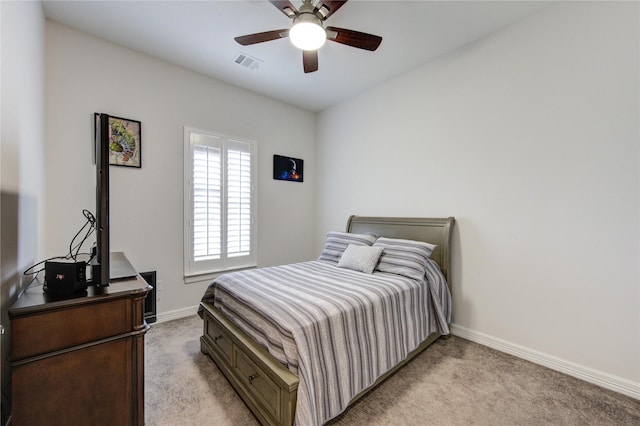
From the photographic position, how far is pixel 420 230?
301 centimetres

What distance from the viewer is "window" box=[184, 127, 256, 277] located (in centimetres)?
325

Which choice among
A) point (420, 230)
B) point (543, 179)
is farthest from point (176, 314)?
point (543, 179)

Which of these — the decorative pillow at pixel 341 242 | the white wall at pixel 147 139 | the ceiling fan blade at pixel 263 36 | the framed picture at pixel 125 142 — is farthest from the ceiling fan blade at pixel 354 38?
the framed picture at pixel 125 142

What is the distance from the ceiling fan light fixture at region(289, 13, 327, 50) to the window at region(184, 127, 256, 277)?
1.94 metres

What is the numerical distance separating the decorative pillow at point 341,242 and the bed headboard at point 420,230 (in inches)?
8.4

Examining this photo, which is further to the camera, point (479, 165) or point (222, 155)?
point (222, 155)

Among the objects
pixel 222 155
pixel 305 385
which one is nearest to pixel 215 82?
pixel 222 155

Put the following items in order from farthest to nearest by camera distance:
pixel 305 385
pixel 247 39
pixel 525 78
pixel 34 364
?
pixel 525 78
pixel 247 39
pixel 305 385
pixel 34 364

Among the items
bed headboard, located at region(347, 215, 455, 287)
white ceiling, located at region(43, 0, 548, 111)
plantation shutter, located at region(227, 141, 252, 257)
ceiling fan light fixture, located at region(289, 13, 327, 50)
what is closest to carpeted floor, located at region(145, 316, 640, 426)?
bed headboard, located at region(347, 215, 455, 287)

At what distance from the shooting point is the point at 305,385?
1.40 meters

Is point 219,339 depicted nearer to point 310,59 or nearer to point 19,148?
point 19,148

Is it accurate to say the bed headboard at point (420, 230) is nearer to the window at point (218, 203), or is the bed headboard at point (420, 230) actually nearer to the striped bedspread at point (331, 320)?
the striped bedspread at point (331, 320)

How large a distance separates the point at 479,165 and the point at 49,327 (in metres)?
3.33

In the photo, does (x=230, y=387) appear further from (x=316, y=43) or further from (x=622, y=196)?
(x=622, y=196)
